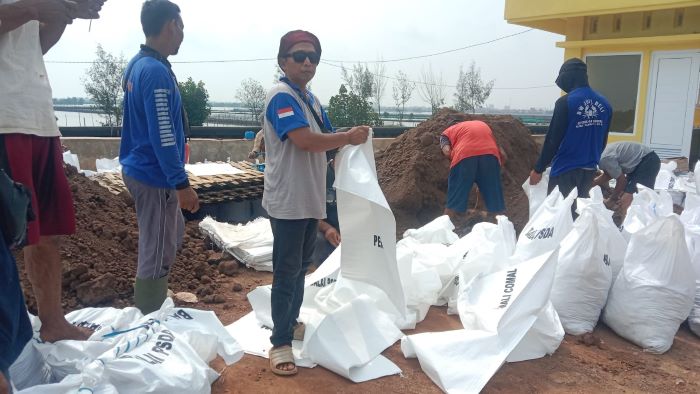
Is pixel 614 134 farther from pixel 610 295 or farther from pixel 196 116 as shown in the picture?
pixel 196 116

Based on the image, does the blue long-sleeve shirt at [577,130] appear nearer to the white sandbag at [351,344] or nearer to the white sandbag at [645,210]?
the white sandbag at [645,210]

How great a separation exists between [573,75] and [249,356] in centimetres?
351

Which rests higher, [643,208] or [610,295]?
[643,208]

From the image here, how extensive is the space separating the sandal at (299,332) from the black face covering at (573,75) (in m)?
3.14

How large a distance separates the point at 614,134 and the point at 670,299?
26.3 feet

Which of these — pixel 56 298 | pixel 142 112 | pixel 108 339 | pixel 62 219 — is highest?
pixel 142 112

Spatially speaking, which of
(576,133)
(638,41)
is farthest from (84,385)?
(638,41)

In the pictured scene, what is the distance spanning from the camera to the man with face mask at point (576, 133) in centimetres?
446

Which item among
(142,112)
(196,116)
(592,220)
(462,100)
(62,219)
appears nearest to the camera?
(62,219)

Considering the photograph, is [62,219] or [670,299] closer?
[62,219]

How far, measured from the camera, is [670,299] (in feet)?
10.7

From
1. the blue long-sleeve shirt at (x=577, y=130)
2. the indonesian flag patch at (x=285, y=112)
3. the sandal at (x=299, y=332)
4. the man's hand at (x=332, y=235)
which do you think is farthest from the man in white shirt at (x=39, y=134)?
the blue long-sleeve shirt at (x=577, y=130)

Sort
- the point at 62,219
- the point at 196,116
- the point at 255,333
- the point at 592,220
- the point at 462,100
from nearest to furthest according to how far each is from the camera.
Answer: the point at 62,219
the point at 255,333
the point at 592,220
the point at 196,116
the point at 462,100

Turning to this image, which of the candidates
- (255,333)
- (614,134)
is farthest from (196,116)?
(255,333)
